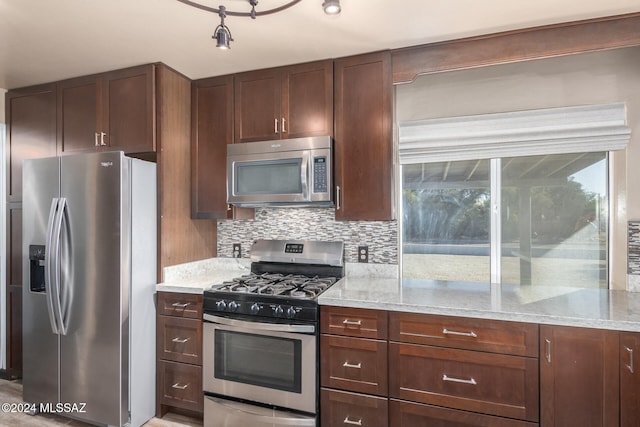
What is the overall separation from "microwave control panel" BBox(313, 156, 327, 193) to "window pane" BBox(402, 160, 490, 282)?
71 cm

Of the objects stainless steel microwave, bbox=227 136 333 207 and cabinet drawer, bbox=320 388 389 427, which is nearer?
cabinet drawer, bbox=320 388 389 427

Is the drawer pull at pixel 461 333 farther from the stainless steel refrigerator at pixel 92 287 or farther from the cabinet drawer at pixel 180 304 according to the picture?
the stainless steel refrigerator at pixel 92 287

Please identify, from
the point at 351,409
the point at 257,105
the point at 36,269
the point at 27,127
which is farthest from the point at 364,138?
the point at 27,127

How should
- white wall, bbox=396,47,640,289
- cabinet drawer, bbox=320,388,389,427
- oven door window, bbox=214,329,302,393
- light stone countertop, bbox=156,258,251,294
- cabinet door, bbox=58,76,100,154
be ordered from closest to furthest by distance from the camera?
cabinet drawer, bbox=320,388,389,427 → oven door window, bbox=214,329,302,393 → white wall, bbox=396,47,640,289 → light stone countertop, bbox=156,258,251,294 → cabinet door, bbox=58,76,100,154

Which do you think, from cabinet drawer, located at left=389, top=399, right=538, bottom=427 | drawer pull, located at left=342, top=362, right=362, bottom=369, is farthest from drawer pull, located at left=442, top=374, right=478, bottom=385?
drawer pull, located at left=342, top=362, right=362, bottom=369

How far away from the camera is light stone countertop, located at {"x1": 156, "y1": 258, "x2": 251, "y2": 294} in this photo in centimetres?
231

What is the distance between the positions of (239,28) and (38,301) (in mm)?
2342

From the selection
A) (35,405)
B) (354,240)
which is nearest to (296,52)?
(354,240)

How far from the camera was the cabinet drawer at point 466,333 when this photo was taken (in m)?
1.66

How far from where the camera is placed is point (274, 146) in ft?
7.78

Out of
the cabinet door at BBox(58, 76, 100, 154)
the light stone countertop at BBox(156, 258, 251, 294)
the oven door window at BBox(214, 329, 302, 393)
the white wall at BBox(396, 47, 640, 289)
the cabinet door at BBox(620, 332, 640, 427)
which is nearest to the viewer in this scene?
the cabinet door at BBox(620, 332, 640, 427)

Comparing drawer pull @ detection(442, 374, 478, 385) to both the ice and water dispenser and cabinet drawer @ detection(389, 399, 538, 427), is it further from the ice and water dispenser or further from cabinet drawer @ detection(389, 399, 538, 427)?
the ice and water dispenser

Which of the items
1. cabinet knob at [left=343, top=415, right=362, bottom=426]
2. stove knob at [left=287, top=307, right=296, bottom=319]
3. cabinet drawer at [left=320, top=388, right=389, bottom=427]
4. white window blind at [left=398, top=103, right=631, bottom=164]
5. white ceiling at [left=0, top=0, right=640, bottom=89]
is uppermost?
white ceiling at [left=0, top=0, right=640, bottom=89]

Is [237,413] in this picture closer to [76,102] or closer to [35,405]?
[35,405]
